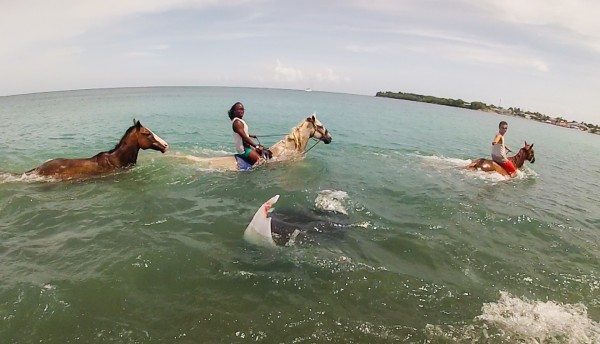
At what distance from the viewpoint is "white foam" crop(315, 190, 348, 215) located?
10828mm

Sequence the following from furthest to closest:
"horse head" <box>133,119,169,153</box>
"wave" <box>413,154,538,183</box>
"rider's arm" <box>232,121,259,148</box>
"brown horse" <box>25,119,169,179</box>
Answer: "wave" <box>413,154,538,183</box>, "rider's arm" <box>232,121,259,148</box>, "horse head" <box>133,119,169,153</box>, "brown horse" <box>25,119,169,179</box>

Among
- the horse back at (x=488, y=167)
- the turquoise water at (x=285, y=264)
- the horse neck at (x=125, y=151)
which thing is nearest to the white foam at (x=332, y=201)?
the turquoise water at (x=285, y=264)

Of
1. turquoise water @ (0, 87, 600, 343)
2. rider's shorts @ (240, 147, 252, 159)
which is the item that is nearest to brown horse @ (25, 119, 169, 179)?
turquoise water @ (0, 87, 600, 343)

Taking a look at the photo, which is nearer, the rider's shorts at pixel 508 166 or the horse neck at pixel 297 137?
the horse neck at pixel 297 137

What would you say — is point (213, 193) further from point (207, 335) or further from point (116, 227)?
point (207, 335)

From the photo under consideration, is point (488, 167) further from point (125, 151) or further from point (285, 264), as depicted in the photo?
point (125, 151)

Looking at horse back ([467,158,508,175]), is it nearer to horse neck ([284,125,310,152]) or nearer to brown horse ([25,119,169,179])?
horse neck ([284,125,310,152])

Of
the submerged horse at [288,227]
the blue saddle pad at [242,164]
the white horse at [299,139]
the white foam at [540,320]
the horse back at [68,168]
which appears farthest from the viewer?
the white horse at [299,139]

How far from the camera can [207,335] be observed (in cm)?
535

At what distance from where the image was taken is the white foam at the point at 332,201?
10.8 meters

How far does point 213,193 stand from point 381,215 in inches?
217

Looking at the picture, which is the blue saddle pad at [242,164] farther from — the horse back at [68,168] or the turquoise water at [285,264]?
the horse back at [68,168]

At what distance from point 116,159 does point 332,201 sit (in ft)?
26.3

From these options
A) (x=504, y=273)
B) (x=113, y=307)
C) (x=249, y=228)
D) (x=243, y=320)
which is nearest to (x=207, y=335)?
(x=243, y=320)
